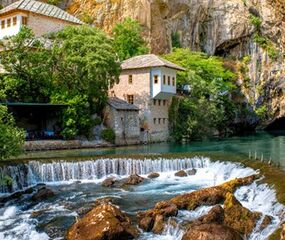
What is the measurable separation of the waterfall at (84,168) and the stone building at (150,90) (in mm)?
15015

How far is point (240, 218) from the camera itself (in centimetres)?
1577

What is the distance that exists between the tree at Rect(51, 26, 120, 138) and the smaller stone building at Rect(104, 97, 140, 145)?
1.57m

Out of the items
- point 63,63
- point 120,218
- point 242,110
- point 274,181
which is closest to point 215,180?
point 274,181

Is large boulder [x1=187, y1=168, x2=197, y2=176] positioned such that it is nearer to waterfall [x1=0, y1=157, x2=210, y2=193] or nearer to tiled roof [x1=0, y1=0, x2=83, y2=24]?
waterfall [x1=0, y1=157, x2=210, y2=193]

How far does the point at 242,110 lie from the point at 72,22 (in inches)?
1053

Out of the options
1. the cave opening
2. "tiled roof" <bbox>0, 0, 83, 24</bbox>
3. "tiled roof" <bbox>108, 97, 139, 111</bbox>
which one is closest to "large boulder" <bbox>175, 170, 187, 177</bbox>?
"tiled roof" <bbox>108, 97, 139, 111</bbox>

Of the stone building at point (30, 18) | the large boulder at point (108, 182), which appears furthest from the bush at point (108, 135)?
the stone building at point (30, 18)

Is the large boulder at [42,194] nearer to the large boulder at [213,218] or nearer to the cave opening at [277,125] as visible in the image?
the large boulder at [213,218]

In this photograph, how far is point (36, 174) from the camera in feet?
84.3

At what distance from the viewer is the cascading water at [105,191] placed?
1650 centimetres

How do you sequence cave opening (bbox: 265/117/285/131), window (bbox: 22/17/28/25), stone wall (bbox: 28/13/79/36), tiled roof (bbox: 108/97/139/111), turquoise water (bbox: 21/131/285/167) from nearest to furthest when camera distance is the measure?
turquoise water (bbox: 21/131/285/167) < tiled roof (bbox: 108/97/139/111) < window (bbox: 22/17/28/25) < stone wall (bbox: 28/13/79/36) < cave opening (bbox: 265/117/285/131)

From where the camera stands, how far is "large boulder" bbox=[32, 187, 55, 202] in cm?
2121

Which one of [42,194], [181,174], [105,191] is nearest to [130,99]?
[181,174]

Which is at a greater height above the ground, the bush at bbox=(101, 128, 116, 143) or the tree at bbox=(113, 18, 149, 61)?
the tree at bbox=(113, 18, 149, 61)
